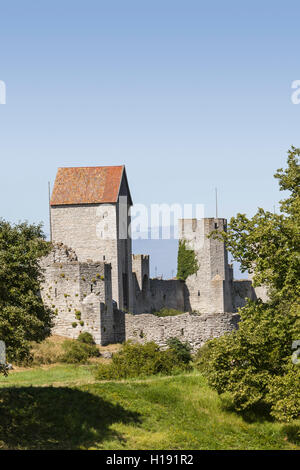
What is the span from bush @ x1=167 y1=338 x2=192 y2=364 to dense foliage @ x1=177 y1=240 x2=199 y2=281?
34.5 metres

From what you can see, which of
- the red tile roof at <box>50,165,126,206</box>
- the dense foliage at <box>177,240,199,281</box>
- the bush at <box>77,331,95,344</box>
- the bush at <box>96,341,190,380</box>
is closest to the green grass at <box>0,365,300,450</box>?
the bush at <box>96,341,190,380</box>

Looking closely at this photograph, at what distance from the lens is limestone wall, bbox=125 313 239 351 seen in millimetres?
44094

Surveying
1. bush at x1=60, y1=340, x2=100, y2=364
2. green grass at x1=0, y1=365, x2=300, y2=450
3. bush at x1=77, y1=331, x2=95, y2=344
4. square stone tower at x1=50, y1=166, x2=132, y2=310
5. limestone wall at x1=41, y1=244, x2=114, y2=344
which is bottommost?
green grass at x1=0, y1=365, x2=300, y2=450

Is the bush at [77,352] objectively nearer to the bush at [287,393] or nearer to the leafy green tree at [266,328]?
the leafy green tree at [266,328]

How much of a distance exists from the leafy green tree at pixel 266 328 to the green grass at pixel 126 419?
56.5 inches

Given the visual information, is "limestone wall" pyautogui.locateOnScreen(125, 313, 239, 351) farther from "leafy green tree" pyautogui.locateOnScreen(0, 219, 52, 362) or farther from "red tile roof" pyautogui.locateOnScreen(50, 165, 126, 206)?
"leafy green tree" pyautogui.locateOnScreen(0, 219, 52, 362)

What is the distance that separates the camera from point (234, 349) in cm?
2678

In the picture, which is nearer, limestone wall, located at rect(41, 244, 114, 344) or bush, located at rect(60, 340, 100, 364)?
bush, located at rect(60, 340, 100, 364)

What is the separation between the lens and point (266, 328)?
25.8 metres

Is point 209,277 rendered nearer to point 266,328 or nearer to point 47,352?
point 47,352

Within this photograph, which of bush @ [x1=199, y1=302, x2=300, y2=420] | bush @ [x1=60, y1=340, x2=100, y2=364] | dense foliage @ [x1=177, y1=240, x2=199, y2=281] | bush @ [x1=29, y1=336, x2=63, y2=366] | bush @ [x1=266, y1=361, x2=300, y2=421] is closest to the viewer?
bush @ [x1=266, y1=361, x2=300, y2=421]

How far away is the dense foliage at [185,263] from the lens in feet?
255

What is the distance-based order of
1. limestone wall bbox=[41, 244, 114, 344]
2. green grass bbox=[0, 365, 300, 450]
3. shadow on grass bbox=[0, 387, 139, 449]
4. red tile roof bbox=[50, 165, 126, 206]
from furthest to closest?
1. red tile roof bbox=[50, 165, 126, 206]
2. limestone wall bbox=[41, 244, 114, 344]
3. green grass bbox=[0, 365, 300, 450]
4. shadow on grass bbox=[0, 387, 139, 449]

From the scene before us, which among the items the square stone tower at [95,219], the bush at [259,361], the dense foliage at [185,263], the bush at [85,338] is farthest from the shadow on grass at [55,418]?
the dense foliage at [185,263]
